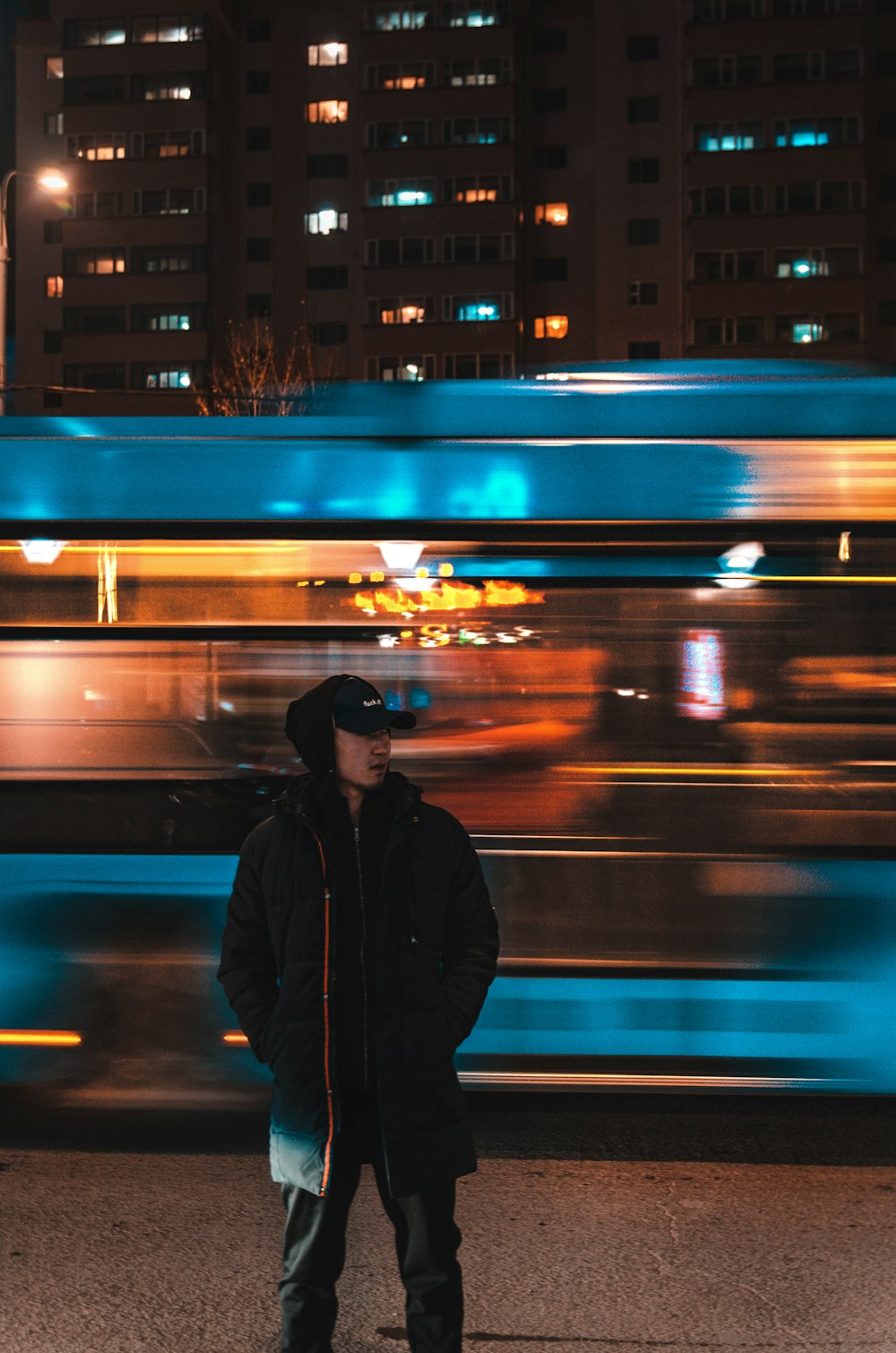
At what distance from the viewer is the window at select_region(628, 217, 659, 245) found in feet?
151

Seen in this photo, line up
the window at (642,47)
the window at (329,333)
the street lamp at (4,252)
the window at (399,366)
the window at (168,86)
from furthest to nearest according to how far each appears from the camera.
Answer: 1. the window at (168,86)
2. the window at (329,333)
3. the window at (399,366)
4. the window at (642,47)
5. the street lamp at (4,252)

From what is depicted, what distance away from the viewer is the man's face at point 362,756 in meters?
3.15

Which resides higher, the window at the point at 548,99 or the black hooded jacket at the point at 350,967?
the window at the point at 548,99

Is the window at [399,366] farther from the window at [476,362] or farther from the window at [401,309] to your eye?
the window at [401,309]

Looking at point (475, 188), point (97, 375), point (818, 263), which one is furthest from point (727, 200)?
point (97, 375)

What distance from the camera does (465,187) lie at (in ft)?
150

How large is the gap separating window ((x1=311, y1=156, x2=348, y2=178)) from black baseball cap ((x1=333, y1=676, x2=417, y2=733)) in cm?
4799

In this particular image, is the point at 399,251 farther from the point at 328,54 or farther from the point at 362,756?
the point at 362,756

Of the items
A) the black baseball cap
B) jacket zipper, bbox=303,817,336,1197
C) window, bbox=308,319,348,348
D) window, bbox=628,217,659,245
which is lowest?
jacket zipper, bbox=303,817,336,1197

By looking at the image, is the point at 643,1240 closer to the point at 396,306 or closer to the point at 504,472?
the point at 504,472

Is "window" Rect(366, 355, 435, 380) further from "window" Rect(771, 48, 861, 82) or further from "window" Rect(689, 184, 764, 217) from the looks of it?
"window" Rect(771, 48, 861, 82)

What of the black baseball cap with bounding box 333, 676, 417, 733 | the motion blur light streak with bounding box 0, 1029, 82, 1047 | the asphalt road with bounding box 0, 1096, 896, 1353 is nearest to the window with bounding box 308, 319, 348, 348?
the asphalt road with bounding box 0, 1096, 896, 1353

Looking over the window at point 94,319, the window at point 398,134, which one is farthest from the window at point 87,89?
the window at point 398,134

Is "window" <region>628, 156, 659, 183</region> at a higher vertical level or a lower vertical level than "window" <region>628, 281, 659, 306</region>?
higher
